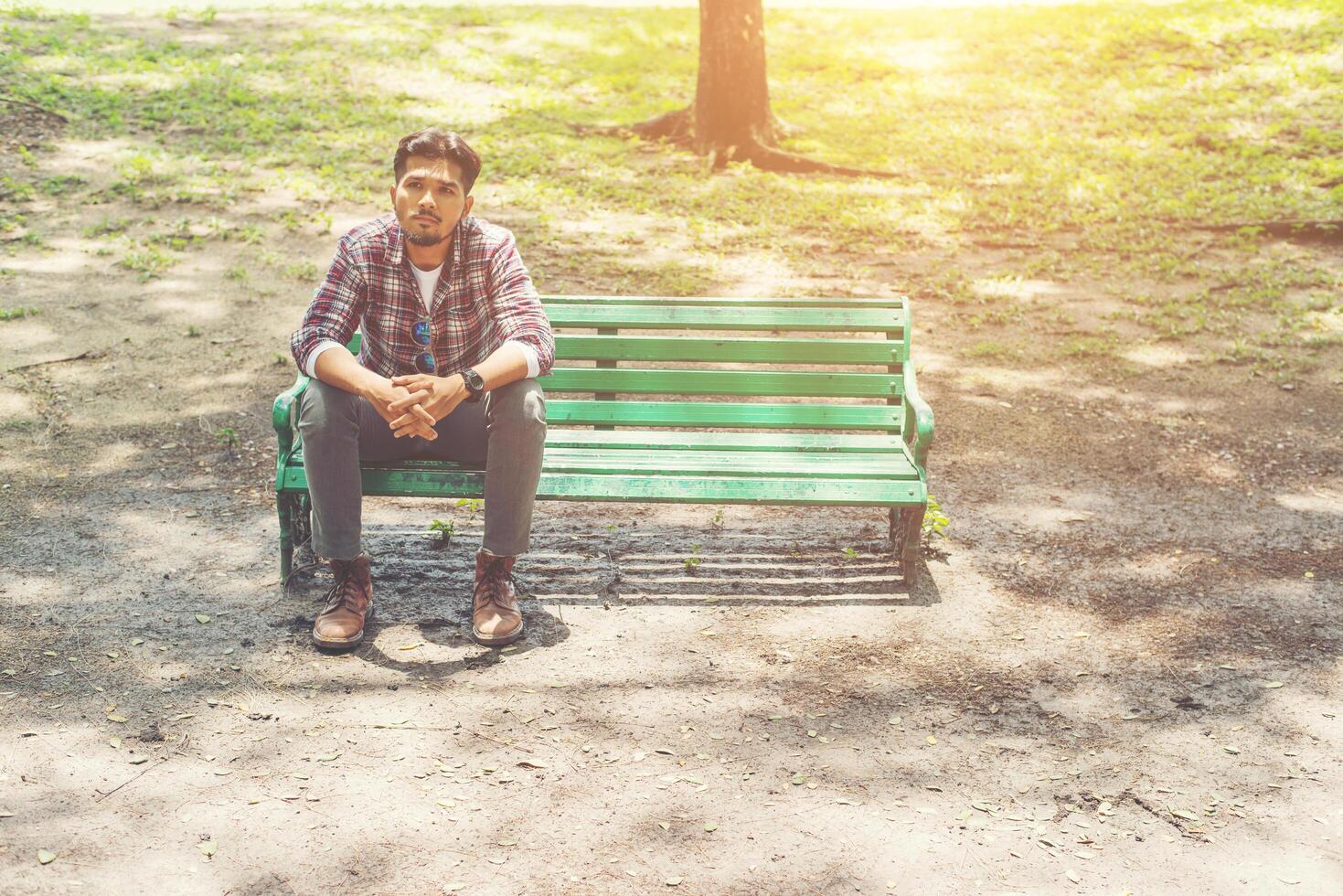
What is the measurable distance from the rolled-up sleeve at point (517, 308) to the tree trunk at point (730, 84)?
6.90m

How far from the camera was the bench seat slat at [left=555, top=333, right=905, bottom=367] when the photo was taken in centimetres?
509

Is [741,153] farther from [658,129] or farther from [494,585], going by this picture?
[494,585]

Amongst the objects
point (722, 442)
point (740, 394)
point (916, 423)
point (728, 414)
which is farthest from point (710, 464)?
point (916, 423)

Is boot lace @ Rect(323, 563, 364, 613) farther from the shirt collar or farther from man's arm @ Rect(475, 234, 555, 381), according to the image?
the shirt collar

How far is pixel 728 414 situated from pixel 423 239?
1.54 meters

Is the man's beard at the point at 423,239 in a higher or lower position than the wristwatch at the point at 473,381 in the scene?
higher

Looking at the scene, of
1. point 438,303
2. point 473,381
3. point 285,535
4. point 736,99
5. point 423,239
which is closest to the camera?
point 473,381

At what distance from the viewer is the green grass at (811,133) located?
8.70m

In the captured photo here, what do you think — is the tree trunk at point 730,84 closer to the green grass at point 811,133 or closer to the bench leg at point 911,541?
the green grass at point 811,133

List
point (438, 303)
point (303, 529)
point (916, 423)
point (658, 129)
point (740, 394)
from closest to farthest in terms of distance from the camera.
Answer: point (438, 303), point (916, 423), point (303, 529), point (740, 394), point (658, 129)

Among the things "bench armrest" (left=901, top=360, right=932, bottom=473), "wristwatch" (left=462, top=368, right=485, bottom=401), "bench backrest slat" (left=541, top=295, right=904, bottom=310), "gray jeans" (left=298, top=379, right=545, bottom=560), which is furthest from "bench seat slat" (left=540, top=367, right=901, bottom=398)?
"wristwatch" (left=462, top=368, right=485, bottom=401)

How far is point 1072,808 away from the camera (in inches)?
129

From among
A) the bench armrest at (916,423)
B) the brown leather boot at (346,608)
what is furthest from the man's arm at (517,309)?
the bench armrest at (916,423)

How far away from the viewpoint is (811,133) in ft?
39.1
